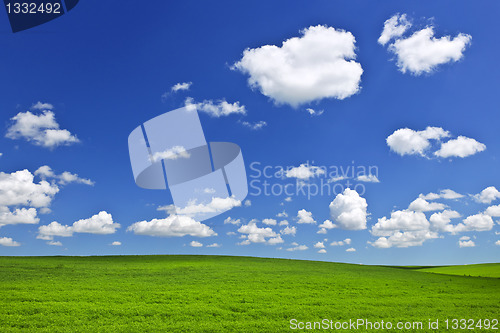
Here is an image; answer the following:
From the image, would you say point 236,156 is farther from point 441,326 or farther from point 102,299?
point 441,326

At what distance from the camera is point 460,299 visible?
27891 millimetres

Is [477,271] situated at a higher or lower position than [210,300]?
lower

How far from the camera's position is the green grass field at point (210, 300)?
19.3 m

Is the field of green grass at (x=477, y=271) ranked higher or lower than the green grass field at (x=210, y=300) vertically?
lower

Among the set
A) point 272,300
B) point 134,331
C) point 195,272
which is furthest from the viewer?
point 195,272

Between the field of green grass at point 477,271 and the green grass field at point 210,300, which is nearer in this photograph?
the green grass field at point 210,300

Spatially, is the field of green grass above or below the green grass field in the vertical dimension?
below

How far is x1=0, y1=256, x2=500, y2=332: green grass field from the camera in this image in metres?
19.3

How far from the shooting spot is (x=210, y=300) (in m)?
23.9

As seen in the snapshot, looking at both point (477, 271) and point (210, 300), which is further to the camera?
point (477, 271)

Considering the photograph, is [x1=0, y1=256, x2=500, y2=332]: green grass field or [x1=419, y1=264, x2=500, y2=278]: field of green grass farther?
[x1=419, y1=264, x2=500, y2=278]: field of green grass

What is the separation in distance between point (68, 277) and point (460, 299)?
1266 inches

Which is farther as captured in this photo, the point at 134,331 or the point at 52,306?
the point at 52,306

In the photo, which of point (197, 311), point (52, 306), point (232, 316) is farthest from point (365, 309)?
point (52, 306)
